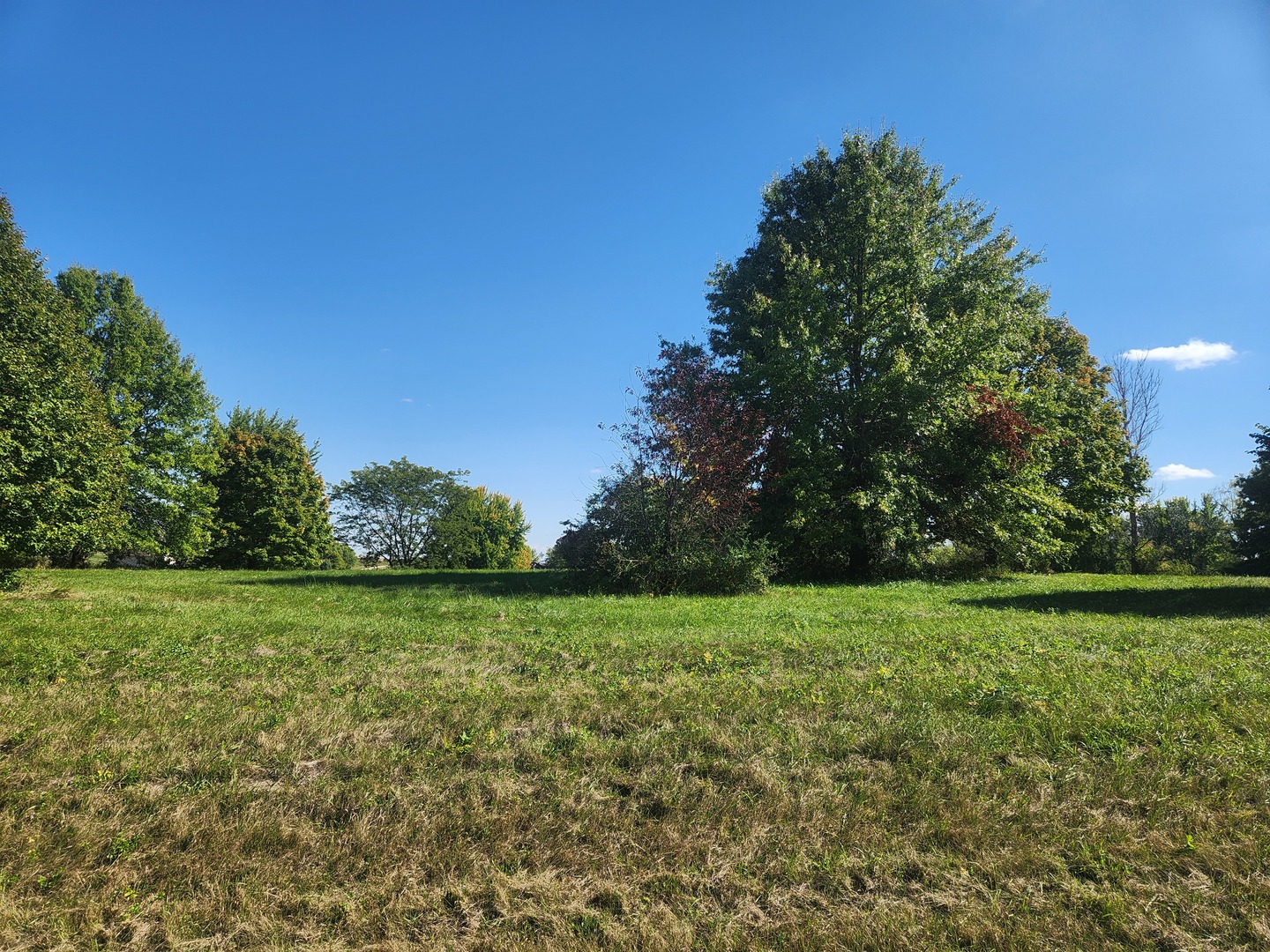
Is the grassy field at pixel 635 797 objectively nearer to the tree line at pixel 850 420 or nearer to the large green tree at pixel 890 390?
the tree line at pixel 850 420

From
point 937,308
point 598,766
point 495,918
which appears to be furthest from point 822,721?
point 937,308

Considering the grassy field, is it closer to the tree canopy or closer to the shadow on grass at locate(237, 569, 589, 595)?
the shadow on grass at locate(237, 569, 589, 595)

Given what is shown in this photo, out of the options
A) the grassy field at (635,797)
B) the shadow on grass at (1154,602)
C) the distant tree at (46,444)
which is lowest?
the grassy field at (635,797)

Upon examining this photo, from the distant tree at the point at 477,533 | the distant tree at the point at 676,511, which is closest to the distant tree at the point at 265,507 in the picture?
the distant tree at the point at 477,533

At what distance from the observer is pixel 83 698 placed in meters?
5.32

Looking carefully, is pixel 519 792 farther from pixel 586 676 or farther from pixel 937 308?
pixel 937 308

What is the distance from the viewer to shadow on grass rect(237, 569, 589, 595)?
14344 millimetres

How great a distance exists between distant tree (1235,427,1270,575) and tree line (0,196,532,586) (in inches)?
1808

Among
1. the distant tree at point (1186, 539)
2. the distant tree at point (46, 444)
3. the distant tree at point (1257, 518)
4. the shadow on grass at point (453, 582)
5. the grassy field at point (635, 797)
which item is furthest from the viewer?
the distant tree at point (1186, 539)

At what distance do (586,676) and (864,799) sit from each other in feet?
10.7

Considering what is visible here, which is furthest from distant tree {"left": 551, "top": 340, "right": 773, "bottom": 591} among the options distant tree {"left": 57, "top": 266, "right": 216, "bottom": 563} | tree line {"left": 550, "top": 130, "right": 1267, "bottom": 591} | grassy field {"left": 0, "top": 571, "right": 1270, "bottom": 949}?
distant tree {"left": 57, "top": 266, "right": 216, "bottom": 563}

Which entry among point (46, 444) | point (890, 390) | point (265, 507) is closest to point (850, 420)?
point (890, 390)

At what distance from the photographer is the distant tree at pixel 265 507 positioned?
1464 inches

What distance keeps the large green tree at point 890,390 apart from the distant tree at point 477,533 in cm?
3961
